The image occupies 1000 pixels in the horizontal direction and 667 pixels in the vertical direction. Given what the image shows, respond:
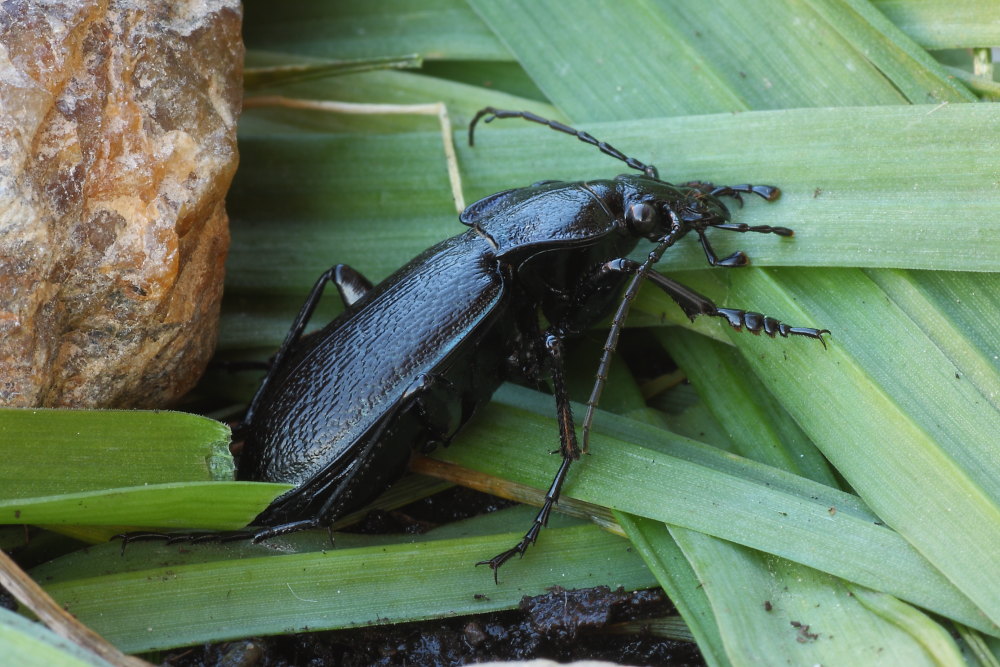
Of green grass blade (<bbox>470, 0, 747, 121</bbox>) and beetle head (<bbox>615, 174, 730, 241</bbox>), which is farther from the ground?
green grass blade (<bbox>470, 0, 747, 121</bbox>)

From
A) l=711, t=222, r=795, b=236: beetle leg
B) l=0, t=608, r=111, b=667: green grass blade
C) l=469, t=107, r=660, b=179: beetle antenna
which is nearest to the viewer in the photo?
l=0, t=608, r=111, b=667: green grass blade

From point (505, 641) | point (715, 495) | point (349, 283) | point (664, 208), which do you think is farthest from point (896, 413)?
point (349, 283)

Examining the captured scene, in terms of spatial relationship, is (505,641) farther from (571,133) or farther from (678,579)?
(571,133)

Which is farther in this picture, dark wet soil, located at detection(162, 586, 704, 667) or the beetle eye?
the beetle eye

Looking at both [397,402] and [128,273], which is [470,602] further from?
[128,273]

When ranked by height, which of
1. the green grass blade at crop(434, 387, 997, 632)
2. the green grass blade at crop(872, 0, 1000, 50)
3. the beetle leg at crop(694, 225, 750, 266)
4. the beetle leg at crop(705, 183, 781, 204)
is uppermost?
the green grass blade at crop(872, 0, 1000, 50)

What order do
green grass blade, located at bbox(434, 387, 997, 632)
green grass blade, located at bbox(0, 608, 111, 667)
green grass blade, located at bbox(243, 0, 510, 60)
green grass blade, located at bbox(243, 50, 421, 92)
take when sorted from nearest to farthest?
green grass blade, located at bbox(0, 608, 111, 667), green grass blade, located at bbox(434, 387, 997, 632), green grass blade, located at bbox(243, 50, 421, 92), green grass blade, located at bbox(243, 0, 510, 60)

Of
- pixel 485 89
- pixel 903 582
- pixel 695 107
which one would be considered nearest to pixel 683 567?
pixel 903 582

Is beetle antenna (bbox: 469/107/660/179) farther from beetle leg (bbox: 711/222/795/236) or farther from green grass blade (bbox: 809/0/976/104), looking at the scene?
green grass blade (bbox: 809/0/976/104)

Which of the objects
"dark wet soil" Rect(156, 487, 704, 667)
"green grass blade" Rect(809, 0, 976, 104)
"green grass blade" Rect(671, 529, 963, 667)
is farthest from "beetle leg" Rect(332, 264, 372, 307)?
"green grass blade" Rect(809, 0, 976, 104)
